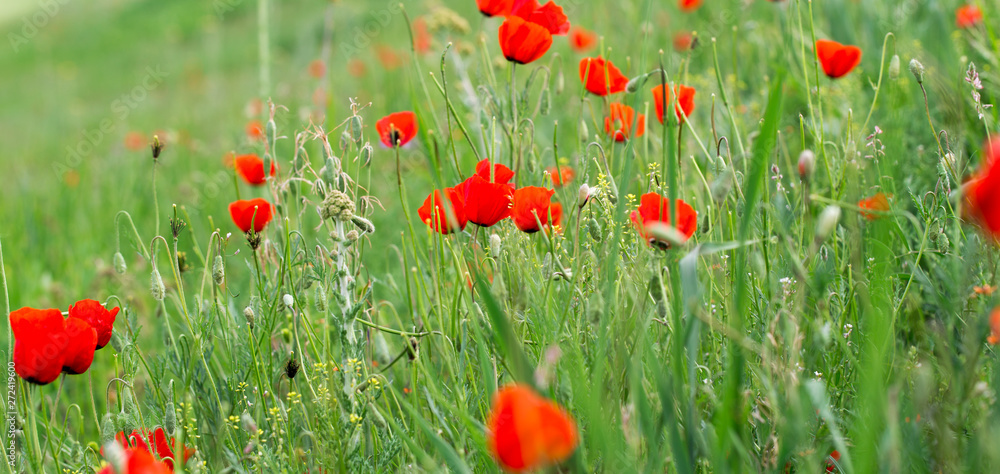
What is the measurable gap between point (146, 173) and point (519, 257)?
3.87m

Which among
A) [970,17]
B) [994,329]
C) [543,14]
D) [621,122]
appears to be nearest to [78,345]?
[543,14]

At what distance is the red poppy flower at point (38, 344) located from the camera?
1139 mm

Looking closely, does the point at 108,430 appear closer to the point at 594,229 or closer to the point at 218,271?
the point at 218,271

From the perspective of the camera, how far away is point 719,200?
3.65 ft

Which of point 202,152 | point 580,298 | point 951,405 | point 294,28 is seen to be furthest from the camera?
point 294,28

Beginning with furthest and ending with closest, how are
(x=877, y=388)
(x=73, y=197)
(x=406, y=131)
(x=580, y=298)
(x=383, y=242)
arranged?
(x=73, y=197) → (x=383, y=242) → (x=406, y=131) → (x=580, y=298) → (x=877, y=388)

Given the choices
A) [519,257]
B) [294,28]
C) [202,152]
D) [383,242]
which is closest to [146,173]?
[202,152]

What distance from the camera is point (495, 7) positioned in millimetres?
1696

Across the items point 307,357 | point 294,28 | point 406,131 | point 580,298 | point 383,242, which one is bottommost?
point 294,28

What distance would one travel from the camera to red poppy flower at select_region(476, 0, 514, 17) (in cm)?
169

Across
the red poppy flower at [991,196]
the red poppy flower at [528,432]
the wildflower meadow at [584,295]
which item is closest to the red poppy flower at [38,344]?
the wildflower meadow at [584,295]

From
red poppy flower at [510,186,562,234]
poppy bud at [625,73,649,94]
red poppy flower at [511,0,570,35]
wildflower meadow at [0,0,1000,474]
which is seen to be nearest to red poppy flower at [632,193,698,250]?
wildflower meadow at [0,0,1000,474]

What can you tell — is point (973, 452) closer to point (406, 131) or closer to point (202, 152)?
point (406, 131)

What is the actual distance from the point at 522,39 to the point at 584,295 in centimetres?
62
